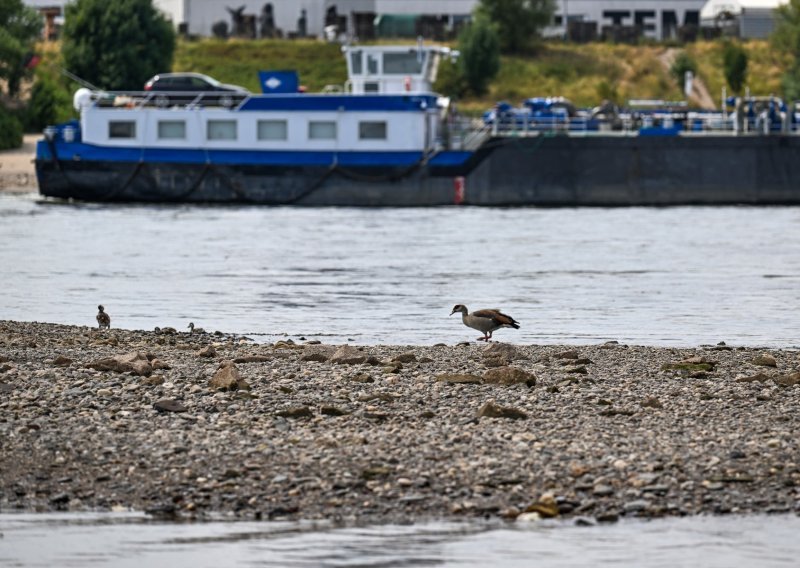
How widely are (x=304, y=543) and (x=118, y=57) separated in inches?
2154

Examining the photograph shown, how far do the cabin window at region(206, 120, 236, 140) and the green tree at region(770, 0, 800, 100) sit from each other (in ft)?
86.5

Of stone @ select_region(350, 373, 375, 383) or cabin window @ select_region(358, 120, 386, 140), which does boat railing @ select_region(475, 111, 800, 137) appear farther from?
stone @ select_region(350, 373, 375, 383)

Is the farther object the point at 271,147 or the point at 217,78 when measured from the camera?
the point at 217,78

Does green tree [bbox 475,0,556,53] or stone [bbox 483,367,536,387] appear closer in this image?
stone [bbox 483,367,536,387]

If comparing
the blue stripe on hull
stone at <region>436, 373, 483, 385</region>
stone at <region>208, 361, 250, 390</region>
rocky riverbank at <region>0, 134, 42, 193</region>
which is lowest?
rocky riverbank at <region>0, 134, 42, 193</region>

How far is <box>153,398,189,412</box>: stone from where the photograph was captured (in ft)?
39.9

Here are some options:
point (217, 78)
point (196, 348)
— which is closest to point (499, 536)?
point (196, 348)

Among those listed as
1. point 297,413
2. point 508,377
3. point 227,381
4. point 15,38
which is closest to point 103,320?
point 227,381

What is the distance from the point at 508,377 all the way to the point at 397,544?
4.09 m

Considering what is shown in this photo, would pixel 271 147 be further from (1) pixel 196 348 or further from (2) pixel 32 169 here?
(1) pixel 196 348

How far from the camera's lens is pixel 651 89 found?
222ft

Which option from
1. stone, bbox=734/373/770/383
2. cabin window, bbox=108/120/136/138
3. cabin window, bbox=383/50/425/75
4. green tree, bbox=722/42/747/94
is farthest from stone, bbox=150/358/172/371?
green tree, bbox=722/42/747/94

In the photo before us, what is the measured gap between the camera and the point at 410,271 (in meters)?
28.4

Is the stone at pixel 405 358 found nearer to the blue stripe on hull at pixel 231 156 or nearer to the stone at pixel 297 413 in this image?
the stone at pixel 297 413
